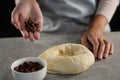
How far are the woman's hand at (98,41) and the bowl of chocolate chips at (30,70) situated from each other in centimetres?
25

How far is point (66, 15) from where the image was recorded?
4.25 ft

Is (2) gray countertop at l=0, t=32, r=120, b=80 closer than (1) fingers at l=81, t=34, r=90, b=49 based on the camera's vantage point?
Yes

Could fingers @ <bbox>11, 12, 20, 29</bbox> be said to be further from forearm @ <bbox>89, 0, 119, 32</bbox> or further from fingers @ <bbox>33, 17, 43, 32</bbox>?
forearm @ <bbox>89, 0, 119, 32</bbox>

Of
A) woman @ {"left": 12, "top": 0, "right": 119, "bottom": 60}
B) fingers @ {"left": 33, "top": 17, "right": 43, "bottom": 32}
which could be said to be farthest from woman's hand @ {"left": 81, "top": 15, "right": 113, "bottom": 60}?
fingers @ {"left": 33, "top": 17, "right": 43, "bottom": 32}

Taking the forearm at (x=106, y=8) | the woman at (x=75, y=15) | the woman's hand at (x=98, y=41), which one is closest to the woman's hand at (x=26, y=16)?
the woman at (x=75, y=15)

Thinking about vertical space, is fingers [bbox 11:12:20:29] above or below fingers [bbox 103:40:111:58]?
above

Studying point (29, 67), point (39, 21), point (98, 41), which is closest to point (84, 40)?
point (98, 41)

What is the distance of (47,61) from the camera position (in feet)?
3.10

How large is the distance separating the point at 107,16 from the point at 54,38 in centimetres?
29

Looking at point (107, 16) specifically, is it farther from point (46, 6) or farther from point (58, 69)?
point (58, 69)

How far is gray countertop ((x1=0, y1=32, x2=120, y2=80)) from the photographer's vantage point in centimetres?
93

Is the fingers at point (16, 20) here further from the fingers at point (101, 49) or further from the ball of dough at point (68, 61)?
the fingers at point (101, 49)

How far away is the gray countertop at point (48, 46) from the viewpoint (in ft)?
3.04

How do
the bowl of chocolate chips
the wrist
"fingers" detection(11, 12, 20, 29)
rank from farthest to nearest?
1. the wrist
2. "fingers" detection(11, 12, 20, 29)
3. the bowl of chocolate chips
